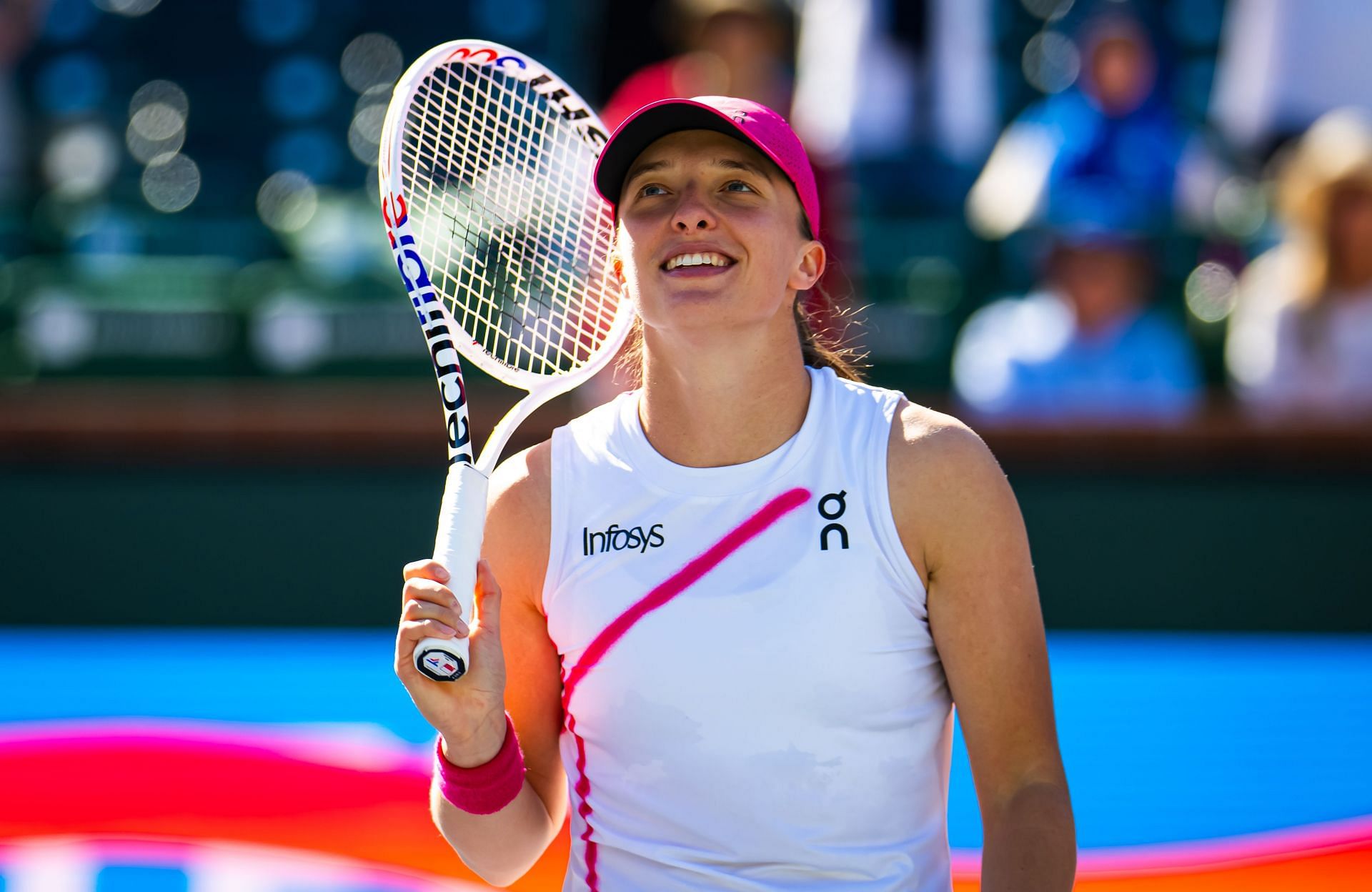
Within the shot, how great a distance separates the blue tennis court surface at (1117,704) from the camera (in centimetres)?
331

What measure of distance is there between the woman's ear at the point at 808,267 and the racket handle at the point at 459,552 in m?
0.50

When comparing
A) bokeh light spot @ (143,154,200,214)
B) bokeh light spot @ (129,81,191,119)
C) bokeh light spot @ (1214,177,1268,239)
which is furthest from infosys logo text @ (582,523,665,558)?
bokeh light spot @ (129,81,191,119)

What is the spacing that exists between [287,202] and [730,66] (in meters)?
3.37

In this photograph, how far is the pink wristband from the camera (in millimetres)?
1964

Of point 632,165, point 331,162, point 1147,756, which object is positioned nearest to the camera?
point 632,165

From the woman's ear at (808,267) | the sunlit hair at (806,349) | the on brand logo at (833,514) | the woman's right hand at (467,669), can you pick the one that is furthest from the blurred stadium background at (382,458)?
the woman's right hand at (467,669)

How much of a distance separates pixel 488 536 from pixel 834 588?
497mm

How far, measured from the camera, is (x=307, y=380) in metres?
6.00

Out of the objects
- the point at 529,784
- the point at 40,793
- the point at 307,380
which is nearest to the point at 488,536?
the point at 529,784

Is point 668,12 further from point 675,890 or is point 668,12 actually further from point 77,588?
point 675,890

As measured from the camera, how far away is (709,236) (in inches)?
77.6

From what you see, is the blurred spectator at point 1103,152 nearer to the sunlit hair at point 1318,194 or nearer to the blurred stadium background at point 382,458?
the blurred stadium background at point 382,458

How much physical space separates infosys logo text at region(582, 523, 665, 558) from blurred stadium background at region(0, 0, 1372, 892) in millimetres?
905

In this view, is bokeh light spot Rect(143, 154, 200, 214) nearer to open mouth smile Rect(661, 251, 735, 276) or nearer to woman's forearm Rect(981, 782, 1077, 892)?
open mouth smile Rect(661, 251, 735, 276)
